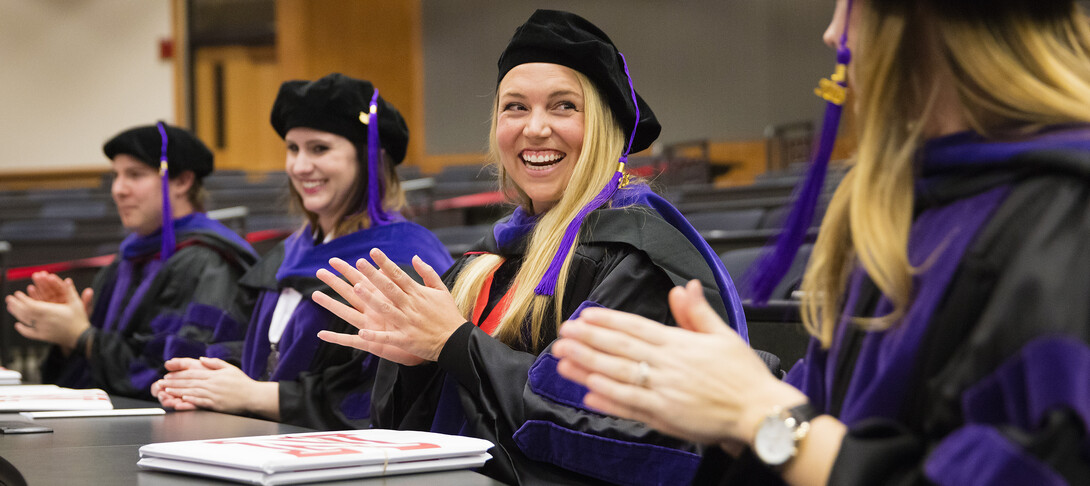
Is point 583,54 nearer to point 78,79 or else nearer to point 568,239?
point 568,239

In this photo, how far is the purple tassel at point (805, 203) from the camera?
131 centimetres

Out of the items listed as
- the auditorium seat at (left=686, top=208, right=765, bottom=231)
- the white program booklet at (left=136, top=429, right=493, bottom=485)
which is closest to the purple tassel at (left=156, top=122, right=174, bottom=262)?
the white program booklet at (left=136, top=429, right=493, bottom=485)

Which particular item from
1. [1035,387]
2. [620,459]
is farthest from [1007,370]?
[620,459]

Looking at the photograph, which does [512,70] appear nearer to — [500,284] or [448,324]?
[500,284]

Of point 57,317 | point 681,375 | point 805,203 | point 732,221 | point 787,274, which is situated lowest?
point 57,317

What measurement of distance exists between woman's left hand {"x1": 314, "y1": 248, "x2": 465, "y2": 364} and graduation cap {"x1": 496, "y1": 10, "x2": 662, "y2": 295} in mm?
357

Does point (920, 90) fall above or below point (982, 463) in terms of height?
above

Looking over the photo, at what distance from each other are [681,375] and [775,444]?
0.44ft

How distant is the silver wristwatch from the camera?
1.15 metres

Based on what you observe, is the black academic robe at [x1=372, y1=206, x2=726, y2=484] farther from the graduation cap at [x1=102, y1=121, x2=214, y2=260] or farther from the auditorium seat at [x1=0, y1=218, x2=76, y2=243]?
the auditorium seat at [x1=0, y1=218, x2=76, y2=243]

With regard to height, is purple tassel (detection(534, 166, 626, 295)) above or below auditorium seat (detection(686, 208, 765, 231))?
above

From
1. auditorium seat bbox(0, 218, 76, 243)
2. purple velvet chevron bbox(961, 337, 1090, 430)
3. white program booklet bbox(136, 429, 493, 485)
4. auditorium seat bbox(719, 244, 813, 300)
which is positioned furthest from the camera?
auditorium seat bbox(0, 218, 76, 243)

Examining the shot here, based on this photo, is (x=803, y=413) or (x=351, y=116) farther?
(x=351, y=116)

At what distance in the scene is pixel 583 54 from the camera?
2.31m
